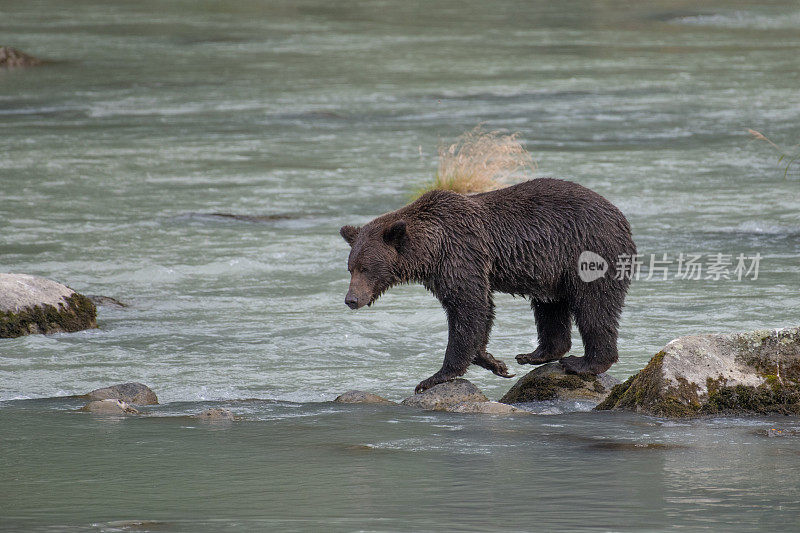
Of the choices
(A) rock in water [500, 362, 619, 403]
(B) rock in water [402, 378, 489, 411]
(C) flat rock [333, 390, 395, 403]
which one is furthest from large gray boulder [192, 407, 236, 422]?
(A) rock in water [500, 362, 619, 403]

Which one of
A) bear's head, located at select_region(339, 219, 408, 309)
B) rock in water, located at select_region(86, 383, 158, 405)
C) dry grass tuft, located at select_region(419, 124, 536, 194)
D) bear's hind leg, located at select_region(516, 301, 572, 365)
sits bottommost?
rock in water, located at select_region(86, 383, 158, 405)

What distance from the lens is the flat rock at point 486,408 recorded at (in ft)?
24.8

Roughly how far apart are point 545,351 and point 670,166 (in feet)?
36.0

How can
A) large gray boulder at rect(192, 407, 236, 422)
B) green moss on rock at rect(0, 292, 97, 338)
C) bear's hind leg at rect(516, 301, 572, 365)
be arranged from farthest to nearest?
green moss on rock at rect(0, 292, 97, 338) < bear's hind leg at rect(516, 301, 572, 365) < large gray boulder at rect(192, 407, 236, 422)

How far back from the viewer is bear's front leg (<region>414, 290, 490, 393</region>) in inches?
313

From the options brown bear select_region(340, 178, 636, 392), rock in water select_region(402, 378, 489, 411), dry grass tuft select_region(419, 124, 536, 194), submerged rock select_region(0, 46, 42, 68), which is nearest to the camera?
rock in water select_region(402, 378, 489, 411)

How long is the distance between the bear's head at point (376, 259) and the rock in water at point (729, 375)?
1.80m

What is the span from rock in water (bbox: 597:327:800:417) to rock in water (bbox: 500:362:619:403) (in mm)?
796

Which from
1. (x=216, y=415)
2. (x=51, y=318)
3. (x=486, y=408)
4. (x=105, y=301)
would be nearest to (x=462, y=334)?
(x=486, y=408)

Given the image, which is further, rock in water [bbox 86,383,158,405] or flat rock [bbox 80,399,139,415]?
rock in water [bbox 86,383,158,405]

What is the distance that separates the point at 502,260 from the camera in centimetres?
811

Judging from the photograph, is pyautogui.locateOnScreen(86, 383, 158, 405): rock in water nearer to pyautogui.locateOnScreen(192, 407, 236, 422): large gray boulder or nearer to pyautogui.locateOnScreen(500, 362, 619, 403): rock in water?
pyautogui.locateOnScreen(192, 407, 236, 422): large gray boulder

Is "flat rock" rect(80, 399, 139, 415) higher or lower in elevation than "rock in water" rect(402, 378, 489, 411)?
lower

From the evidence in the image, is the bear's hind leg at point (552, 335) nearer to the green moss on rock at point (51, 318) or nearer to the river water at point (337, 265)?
the river water at point (337, 265)
